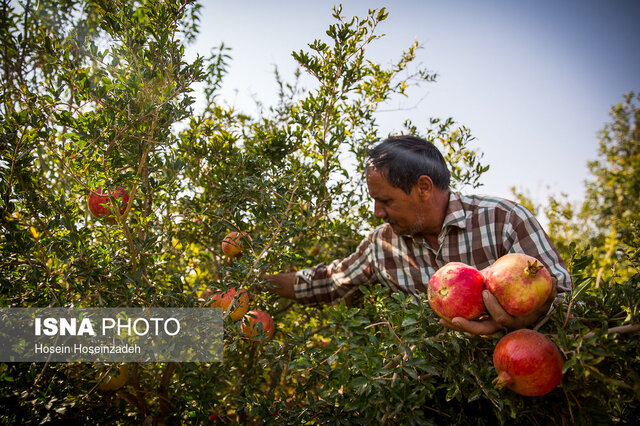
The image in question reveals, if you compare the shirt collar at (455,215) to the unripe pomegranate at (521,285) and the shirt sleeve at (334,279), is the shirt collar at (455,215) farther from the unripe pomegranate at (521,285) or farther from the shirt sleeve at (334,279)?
the unripe pomegranate at (521,285)

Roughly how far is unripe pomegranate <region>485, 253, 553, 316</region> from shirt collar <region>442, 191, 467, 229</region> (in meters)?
1.03

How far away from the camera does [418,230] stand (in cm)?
245

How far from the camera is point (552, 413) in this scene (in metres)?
1.36

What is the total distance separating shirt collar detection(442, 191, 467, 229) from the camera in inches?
93.0

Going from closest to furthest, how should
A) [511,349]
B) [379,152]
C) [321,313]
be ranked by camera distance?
[511,349] < [379,152] < [321,313]

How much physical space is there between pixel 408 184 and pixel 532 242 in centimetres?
80

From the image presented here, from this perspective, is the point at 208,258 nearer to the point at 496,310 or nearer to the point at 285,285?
the point at 285,285

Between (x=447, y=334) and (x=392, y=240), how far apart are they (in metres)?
1.24

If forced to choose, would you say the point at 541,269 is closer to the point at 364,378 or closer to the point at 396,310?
the point at 396,310

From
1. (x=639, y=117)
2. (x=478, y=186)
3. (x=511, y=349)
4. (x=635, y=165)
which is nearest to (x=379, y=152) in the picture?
(x=478, y=186)

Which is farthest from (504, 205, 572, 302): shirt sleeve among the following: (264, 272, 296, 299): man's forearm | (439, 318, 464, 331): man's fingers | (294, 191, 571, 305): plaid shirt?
(264, 272, 296, 299): man's forearm

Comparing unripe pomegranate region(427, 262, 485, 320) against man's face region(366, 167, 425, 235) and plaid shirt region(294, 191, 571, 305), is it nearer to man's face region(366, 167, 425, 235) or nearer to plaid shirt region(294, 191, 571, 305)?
plaid shirt region(294, 191, 571, 305)

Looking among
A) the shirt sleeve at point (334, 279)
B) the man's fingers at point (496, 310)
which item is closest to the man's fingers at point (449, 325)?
the man's fingers at point (496, 310)

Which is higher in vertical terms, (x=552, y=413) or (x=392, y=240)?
(x=392, y=240)
